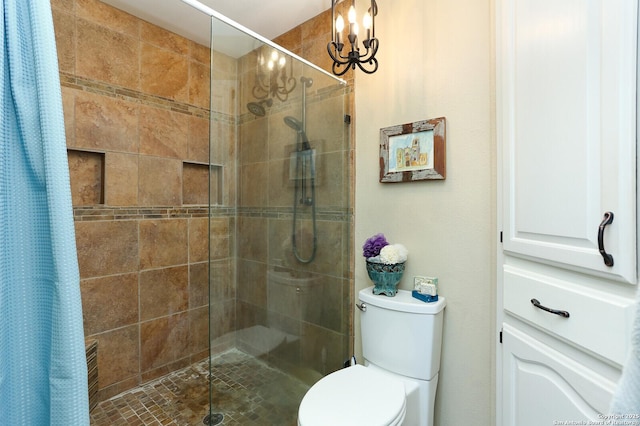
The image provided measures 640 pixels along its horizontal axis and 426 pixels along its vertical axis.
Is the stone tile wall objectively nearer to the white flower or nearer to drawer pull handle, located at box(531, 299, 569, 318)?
the white flower

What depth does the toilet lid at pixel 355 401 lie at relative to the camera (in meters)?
1.00

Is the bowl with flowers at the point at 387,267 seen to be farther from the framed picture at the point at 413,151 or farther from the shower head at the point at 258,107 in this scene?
the shower head at the point at 258,107

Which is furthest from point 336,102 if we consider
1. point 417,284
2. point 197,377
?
point 197,377

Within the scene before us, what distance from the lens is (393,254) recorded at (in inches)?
56.1

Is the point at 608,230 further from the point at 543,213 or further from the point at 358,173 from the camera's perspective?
the point at 358,173

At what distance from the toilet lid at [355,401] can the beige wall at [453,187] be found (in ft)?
1.25

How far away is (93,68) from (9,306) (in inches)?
69.1

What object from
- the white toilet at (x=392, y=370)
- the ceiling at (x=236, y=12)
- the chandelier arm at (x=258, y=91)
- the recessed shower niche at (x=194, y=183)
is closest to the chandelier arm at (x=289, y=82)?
the chandelier arm at (x=258, y=91)

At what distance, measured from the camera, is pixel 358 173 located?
5.76 ft

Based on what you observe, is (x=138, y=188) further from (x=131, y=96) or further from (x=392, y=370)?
(x=392, y=370)

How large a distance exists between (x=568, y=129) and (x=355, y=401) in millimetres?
1147

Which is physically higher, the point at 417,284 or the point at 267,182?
the point at 267,182

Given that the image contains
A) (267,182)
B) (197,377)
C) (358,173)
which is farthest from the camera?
(197,377)

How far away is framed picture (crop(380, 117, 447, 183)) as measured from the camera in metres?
1.39
